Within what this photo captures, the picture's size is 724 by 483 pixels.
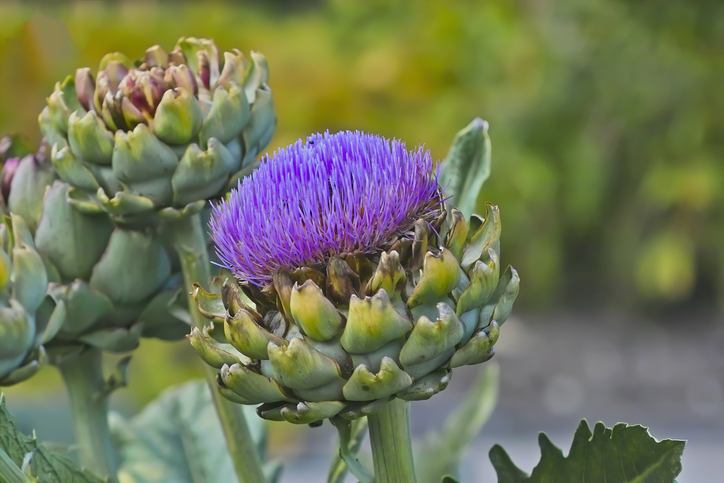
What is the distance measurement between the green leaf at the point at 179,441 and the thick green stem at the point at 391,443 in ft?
0.49

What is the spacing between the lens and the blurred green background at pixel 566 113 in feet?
8.18

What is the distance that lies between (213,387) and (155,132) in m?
0.16

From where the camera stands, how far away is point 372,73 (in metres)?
2.91

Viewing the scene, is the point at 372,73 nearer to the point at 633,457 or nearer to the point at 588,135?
the point at 588,135

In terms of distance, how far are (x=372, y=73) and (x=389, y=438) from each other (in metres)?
2.58

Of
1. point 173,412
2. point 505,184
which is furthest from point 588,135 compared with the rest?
point 173,412

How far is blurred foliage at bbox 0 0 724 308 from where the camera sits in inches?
98.2

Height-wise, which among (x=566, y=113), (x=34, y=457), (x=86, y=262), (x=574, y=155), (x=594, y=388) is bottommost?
(x=34, y=457)

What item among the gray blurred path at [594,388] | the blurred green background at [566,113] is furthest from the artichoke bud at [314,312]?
the blurred green background at [566,113]

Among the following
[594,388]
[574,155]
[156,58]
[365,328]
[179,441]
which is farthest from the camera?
[574,155]

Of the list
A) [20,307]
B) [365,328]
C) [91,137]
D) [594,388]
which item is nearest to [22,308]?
[20,307]

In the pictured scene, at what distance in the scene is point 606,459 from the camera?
0.44 meters

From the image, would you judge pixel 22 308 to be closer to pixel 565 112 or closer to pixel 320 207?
pixel 320 207

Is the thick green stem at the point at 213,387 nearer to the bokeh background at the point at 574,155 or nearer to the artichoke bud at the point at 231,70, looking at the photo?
the artichoke bud at the point at 231,70
